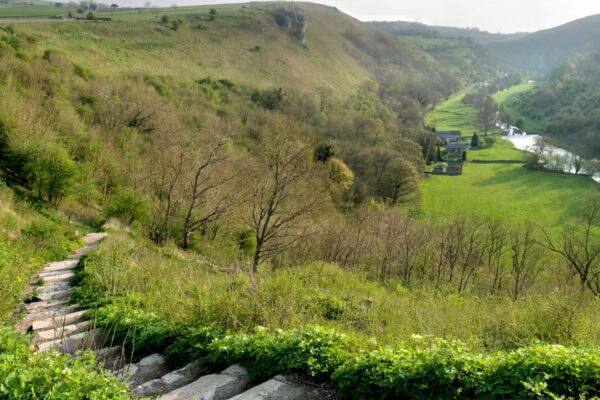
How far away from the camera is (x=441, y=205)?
64.6m

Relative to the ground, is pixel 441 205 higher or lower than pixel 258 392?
A: lower

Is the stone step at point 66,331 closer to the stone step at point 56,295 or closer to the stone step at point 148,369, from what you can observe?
the stone step at point 148,369

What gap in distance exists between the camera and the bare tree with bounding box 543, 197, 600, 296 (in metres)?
29.2

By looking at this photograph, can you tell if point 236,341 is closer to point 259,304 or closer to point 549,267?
point 259,304

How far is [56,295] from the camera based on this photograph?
10219mm

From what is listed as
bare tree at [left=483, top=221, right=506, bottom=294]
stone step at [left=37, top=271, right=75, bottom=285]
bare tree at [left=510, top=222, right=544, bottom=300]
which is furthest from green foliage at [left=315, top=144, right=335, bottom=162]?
stone step at [left=37, top=271, right=75, bottom=285]

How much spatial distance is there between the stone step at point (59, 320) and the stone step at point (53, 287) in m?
1.86

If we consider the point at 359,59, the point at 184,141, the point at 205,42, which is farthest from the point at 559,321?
the point at 359,59

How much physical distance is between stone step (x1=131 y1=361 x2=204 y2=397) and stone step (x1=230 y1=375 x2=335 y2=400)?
3.95 feet

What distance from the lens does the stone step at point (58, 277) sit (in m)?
11.2

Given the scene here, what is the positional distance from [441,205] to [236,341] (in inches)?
2458

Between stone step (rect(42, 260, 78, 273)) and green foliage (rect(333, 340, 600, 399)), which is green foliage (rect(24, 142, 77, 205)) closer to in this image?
stone step (rect(42, 260, 78, 273))

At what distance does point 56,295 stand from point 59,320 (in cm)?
233

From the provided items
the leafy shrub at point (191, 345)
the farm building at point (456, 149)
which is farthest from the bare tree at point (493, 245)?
Result: the farm building at point (456, 149)
